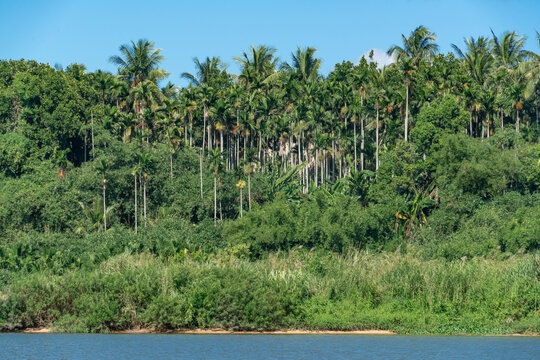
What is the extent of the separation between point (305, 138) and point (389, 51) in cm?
1474

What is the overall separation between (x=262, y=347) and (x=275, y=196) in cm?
4076

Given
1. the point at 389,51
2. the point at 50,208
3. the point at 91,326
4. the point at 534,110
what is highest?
the point at 389,51

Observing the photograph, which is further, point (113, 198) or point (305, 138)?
point (305, 138)

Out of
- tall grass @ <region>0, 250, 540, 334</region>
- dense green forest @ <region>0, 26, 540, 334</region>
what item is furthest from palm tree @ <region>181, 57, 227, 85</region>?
tall grass @ <region>0, 250, 540, 334</region>

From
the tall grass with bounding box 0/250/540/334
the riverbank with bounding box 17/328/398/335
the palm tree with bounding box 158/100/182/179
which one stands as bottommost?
the riverbank with bounding box 17/328/398/335

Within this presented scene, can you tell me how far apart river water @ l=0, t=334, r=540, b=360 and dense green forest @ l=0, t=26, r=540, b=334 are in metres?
2.09

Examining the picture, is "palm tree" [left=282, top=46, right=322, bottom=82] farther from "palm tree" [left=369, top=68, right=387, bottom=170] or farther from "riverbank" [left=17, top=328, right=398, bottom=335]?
"riverbank" [left=17, top=328, right=398, bottom=335]

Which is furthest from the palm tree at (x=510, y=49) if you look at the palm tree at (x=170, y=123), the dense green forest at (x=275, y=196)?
the palm tree at (x=170, y=123)

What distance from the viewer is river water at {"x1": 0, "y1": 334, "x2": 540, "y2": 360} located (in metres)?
27.4

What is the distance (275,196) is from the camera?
230 ft

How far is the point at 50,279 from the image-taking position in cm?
3812

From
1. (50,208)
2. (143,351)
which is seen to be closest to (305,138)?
(50,208)

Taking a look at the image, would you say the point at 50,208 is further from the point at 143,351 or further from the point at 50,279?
the point at 143,351

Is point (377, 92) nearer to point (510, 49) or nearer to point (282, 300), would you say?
point (510, 49)
